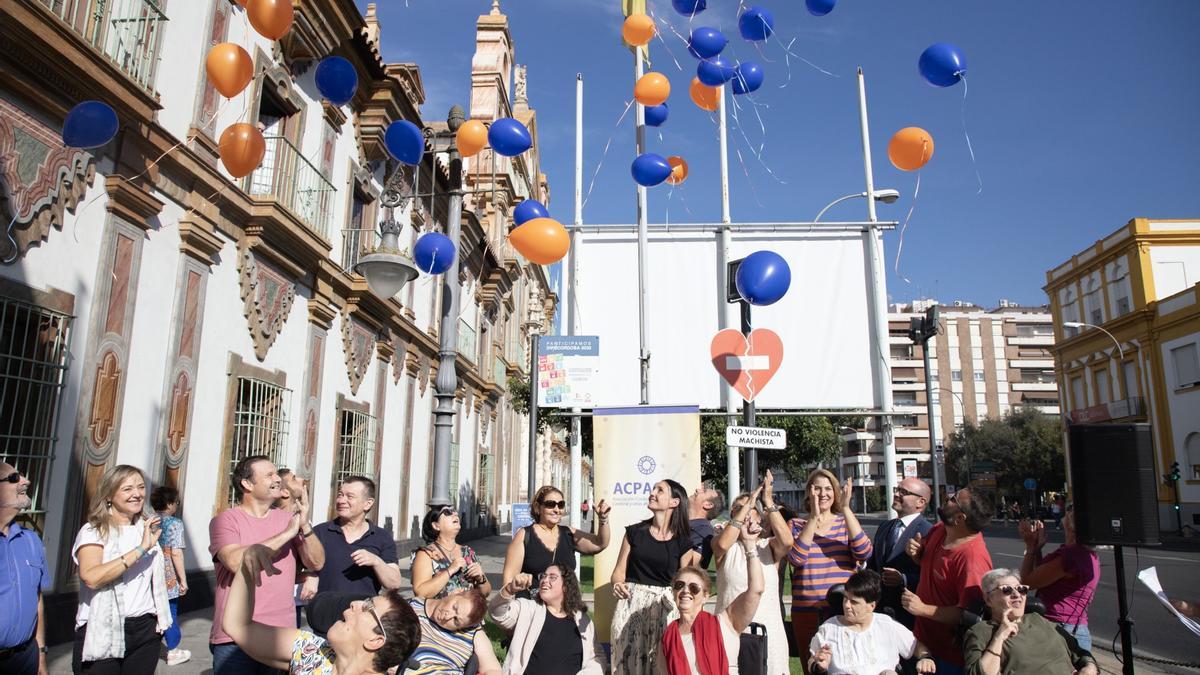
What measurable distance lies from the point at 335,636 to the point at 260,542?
132 cm

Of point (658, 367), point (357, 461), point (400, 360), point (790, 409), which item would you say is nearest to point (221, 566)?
point (658, 367)

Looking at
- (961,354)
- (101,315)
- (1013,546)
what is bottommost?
(1013,546)

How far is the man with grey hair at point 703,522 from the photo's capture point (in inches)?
217

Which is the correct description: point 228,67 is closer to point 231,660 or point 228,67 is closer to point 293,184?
point 293,184

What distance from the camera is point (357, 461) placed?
15.1 metres

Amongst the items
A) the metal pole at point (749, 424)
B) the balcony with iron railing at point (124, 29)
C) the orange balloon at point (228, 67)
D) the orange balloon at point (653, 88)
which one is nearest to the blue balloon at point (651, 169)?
the orange balloon at point (653, 88)

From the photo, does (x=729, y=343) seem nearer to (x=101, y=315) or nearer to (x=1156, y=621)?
(x=101, y=315)

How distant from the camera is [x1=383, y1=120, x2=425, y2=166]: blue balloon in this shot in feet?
30.9

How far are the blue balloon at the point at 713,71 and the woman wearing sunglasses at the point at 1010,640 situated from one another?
7095 mm

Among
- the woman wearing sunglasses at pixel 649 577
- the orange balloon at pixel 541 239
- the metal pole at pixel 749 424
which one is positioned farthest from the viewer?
the orange balloon at pixel 541 239

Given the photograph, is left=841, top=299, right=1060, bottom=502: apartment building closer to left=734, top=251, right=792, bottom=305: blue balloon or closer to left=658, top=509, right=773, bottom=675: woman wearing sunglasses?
left=734, top=251, right=792, bottom=305: blue balloon

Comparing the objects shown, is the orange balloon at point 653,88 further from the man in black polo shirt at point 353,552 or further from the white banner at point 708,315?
the man in black polo shirt at point 353,552

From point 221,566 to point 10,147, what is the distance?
16.6 ft

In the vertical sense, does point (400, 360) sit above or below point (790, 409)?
above
